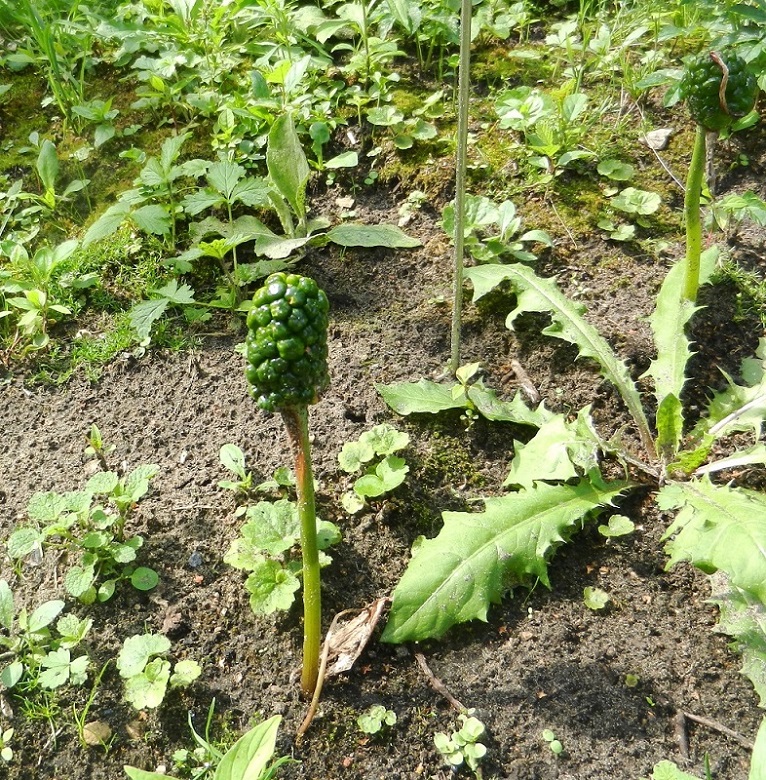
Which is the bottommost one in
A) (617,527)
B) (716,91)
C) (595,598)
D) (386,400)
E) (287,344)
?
(595,598)

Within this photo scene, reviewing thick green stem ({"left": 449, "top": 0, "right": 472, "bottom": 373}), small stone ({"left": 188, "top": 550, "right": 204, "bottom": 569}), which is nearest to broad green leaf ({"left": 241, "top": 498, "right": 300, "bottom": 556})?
small stone ({"left": 188, "top": 550, "right": 204, "bottom": 569})

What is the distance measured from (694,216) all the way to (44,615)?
240 cm

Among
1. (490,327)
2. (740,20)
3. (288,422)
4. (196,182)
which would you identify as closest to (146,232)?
(196,182)

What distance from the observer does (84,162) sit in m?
3.65

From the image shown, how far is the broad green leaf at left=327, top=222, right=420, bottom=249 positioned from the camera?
3107 mm

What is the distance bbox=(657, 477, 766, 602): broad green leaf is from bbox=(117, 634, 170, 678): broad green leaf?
4.73 feet

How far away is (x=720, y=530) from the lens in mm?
2129

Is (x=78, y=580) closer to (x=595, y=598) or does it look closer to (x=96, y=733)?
(x=96, y=733)

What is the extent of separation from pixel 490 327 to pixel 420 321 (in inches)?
10.7

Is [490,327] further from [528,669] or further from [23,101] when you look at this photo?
[23,101]

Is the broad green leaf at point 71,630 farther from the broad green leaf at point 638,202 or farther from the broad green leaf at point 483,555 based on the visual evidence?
the broad green leaf at point 638,202

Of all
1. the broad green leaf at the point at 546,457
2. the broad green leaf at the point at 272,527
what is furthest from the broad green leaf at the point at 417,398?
the broad green leaf at the point at 272,527

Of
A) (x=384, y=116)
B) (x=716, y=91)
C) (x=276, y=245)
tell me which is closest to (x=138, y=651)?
(x=276, y=245)

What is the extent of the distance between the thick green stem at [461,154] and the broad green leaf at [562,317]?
0.20 meters
